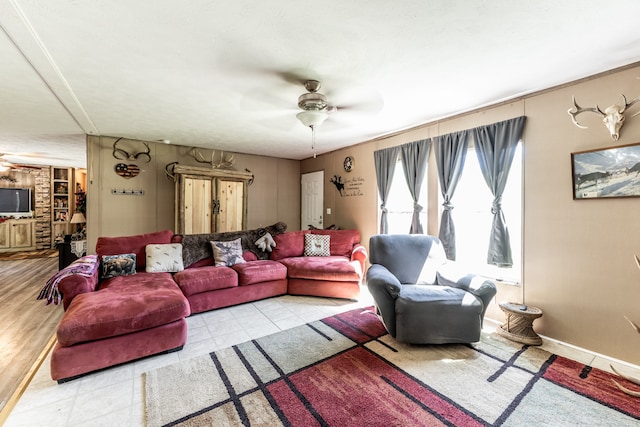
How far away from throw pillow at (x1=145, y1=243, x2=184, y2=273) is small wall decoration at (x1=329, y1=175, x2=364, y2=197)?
9.86 ft

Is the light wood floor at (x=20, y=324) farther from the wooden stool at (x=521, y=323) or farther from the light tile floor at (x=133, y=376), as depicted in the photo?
the wooden stool at (x=521, y=323)

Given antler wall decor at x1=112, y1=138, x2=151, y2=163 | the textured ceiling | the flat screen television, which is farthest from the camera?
the flat screen television

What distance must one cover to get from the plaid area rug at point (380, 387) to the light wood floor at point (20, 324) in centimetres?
111

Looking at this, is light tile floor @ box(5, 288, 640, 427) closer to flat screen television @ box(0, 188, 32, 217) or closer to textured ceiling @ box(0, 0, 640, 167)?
textured ceiling @ box(0, 0, 640, 167)

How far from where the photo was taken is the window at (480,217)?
286 cm

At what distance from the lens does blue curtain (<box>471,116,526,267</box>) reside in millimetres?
2801

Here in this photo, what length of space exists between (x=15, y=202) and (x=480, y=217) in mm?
10782

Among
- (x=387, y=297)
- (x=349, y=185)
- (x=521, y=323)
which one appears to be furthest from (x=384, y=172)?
(x=521, y=323)

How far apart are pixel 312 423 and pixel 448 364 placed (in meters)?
1.27

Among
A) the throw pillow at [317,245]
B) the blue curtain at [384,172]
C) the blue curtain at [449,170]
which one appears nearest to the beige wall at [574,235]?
the blue curtain at [449,170]

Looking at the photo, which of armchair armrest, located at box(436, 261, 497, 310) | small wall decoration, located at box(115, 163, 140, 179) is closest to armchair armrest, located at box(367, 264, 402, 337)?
armchair armrest, located at box(436, 261, 497, 310)

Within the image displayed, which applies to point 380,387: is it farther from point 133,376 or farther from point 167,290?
point 167,290

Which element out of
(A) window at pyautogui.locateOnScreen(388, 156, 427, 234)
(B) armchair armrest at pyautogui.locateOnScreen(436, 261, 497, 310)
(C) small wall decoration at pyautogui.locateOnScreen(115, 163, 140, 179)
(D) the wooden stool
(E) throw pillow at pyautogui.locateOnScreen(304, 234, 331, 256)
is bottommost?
(D) the wooden stool

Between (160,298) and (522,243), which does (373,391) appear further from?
(522,243)
